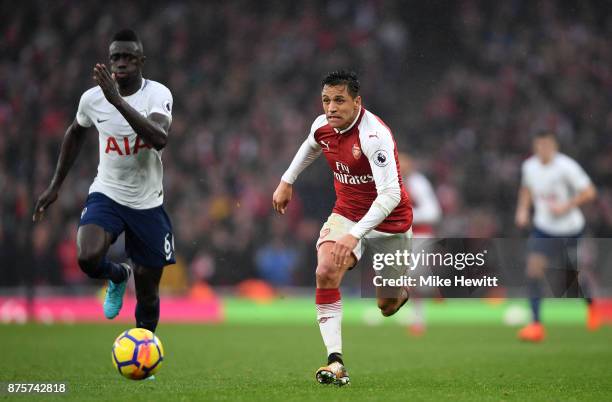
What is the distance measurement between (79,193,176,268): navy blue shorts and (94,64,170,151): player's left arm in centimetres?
62

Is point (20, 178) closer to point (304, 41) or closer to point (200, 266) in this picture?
point (200, 266)

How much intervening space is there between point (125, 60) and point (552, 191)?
7.00m

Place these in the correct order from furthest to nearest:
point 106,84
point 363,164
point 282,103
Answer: point 282,103 → point 363,164 → point 106,84

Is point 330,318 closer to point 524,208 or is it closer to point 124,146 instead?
point 124,146

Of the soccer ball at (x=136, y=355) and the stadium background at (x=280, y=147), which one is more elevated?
the stadium background at (x=280, y=147)

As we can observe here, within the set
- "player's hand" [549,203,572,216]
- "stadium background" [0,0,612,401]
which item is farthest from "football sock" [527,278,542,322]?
"player's hand" [549,203,572,216]

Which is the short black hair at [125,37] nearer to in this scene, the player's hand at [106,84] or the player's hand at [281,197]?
the player's hand at [106,84]

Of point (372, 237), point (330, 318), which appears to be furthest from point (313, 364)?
point (330, 318)

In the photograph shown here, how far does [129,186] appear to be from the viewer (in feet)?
24.0

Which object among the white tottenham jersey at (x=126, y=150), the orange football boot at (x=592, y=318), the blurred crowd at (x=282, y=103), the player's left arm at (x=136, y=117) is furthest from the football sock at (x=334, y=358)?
the blurred crowd at (x=282, y=103)

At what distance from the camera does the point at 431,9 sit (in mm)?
15523

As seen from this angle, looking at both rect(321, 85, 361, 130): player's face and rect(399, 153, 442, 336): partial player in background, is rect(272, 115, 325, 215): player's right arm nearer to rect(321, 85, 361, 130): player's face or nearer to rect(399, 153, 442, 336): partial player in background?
rect(321, 85, 361, 130): player's face

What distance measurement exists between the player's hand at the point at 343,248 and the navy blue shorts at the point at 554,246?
6.29 meters

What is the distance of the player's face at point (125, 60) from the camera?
7.14 metres
